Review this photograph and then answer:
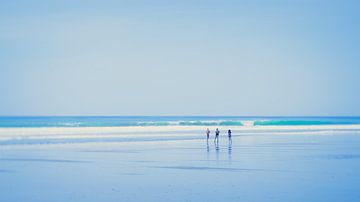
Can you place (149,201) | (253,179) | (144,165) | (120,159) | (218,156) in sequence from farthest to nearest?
(218,156)
(120,159)
(144,165)
(253,179)
(149,201)

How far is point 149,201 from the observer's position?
12.5 meters

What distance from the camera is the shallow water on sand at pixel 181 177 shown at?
1326 centimetres

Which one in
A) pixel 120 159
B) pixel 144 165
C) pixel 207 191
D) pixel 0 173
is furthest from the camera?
pixel 120 159

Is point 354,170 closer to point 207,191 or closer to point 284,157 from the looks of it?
point 284,157

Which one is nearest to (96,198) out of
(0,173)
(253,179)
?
(253,179)

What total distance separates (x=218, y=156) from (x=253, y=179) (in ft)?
26.9

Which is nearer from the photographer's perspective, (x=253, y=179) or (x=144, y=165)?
(x=253, y=179)

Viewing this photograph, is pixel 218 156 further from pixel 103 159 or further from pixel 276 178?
pixel 276 178

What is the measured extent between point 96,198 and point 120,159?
9.83 metres

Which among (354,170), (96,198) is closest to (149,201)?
(96,198)

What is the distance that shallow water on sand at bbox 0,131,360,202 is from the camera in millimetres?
13258

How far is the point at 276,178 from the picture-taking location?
53.2ft

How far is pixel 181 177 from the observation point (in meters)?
16.5

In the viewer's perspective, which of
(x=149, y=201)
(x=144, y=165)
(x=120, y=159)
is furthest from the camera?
(x=120, y=159)
